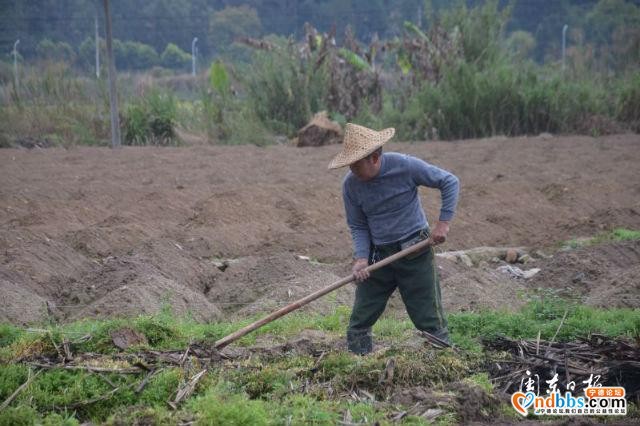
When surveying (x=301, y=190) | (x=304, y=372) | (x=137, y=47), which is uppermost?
(x=304, y=372)

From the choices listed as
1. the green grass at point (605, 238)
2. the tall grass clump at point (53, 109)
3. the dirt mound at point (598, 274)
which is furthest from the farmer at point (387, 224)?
the tall grass clump at point (53, 109)

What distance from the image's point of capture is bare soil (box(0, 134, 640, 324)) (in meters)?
8.88

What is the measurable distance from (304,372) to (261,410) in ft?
2.67

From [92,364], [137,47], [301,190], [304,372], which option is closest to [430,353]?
[304,372]

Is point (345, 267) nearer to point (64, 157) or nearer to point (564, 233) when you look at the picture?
point (564, 233)

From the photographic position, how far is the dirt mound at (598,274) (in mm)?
8648

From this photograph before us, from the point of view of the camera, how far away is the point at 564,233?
39.2 feet

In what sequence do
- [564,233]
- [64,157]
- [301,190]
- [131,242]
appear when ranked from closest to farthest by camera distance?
[131,242], [564,233], [301,190], [64,157]

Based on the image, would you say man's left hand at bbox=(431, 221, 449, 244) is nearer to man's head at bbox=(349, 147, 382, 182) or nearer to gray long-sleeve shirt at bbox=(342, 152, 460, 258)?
gray long-sleeve shirt at bbox=(342, 152, 460, 258)

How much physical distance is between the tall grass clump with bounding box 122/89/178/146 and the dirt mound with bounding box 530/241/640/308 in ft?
40.9

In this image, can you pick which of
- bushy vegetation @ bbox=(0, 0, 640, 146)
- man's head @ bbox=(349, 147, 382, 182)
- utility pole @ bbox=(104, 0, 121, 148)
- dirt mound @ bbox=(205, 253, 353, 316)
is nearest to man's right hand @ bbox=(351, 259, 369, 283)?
man's head @ bbox=(349, 147, 382, 182)

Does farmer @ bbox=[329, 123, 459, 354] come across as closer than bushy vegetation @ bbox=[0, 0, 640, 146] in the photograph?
Yes

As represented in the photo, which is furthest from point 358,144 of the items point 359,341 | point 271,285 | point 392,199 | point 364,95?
point 364,95

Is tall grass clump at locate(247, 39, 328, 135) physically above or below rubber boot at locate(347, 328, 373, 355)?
below
